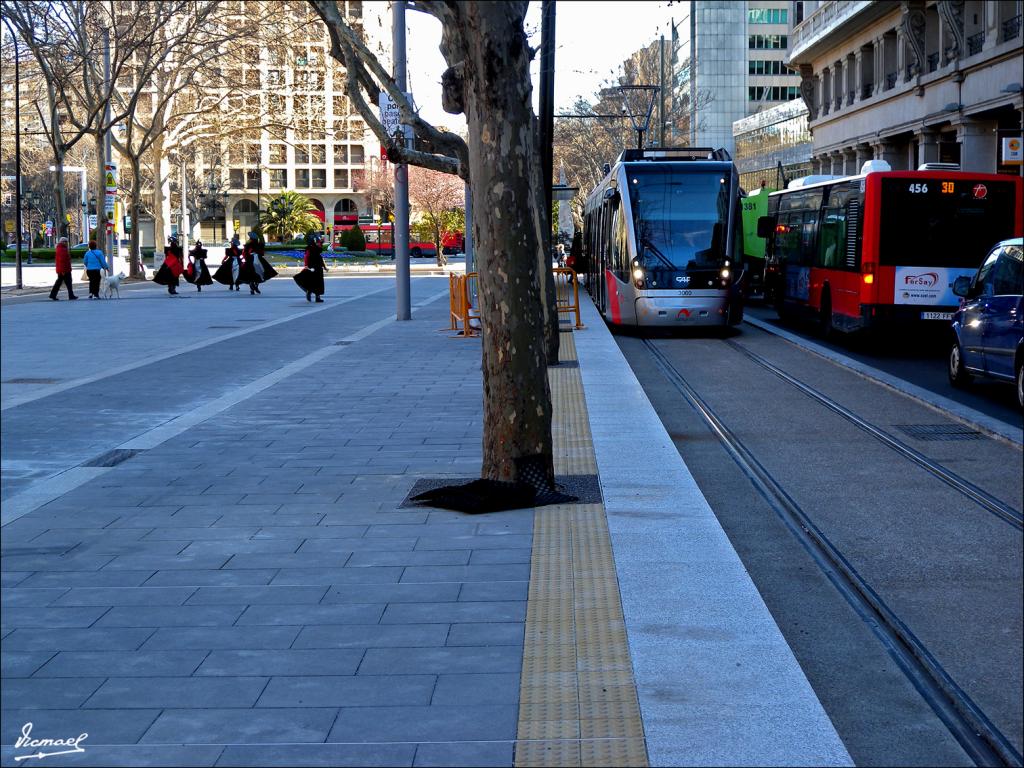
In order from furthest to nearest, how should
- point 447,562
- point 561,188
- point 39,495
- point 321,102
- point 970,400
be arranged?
point 321,102, point 561,188, point 970,400, point 39,495, point 447,562

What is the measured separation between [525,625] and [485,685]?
78 cm

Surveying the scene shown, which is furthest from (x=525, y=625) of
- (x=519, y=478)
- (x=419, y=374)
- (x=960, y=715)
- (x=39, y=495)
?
(x=419, y=374)

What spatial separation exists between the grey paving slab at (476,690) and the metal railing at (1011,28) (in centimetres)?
3537

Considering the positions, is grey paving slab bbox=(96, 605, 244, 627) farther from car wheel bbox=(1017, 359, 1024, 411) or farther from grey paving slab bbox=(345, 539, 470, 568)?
car wheel bbox=(1017, 359, 1024, 411)

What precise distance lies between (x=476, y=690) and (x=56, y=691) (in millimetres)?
1274

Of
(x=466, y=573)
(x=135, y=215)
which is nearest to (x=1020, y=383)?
(x=466, y=573)

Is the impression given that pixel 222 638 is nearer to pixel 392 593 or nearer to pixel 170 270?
pixel 392 593

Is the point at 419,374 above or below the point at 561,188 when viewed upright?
below

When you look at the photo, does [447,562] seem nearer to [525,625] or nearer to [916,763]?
[525,625]

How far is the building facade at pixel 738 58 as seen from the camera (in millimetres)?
116375

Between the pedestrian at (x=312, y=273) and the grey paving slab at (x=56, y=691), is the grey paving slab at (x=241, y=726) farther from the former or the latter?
the pedestrian at (x=312, y=273)

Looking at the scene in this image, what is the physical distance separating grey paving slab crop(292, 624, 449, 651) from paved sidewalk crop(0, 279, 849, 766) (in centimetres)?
1

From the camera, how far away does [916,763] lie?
440 cm

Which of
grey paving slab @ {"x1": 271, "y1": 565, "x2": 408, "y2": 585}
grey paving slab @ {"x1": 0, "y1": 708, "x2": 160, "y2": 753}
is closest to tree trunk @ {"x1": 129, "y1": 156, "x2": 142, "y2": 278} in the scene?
grey paving slab @ {"x1": 271, "y1": 565, "x2": 408, "y2": 585}
